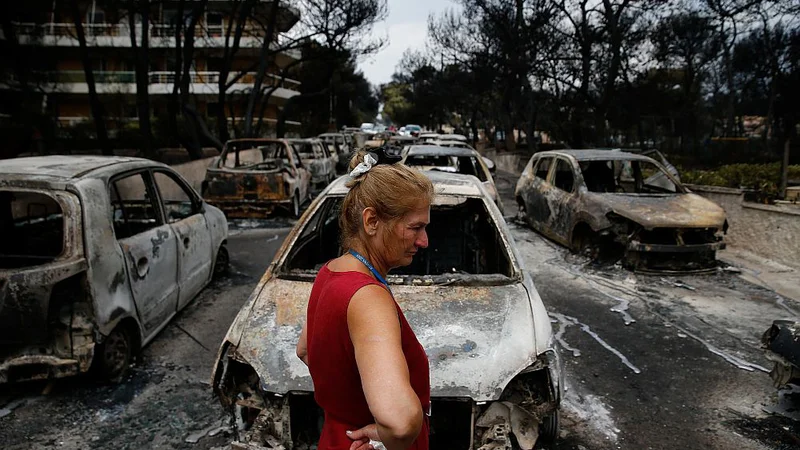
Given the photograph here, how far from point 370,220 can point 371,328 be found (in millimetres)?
328

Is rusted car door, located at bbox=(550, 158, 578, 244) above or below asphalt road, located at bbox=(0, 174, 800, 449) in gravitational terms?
above

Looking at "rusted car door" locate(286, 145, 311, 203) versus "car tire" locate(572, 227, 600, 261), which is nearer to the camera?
"car tire" locate(572, 227, 600, 261)

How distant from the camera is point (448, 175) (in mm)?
4957

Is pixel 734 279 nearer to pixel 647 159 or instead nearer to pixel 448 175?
pixel 647 159

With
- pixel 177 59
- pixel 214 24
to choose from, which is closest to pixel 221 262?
pixel 177 59

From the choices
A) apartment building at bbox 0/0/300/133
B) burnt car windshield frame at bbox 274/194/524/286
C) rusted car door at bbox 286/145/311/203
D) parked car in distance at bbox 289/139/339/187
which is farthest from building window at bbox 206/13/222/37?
burnt car windshield frame at bbox 274/194/524/286

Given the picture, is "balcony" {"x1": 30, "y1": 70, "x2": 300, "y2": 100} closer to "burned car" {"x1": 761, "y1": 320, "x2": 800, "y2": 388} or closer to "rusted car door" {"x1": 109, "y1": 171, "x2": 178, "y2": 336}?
"rusted car door" {"x1": 109, "y1": 171, "x2": 178, "y2": 336}

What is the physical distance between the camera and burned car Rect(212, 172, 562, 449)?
2580mm

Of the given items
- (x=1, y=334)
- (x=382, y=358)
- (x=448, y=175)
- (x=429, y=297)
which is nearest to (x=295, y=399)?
(x=429, y=297)

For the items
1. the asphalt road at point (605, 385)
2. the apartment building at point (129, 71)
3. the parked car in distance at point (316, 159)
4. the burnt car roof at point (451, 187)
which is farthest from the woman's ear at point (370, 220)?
the apartment building at point (129, 71)

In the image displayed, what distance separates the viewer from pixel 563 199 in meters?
8.76

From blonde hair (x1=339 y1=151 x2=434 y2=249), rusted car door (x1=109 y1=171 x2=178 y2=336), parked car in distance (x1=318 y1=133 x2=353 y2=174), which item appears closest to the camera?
blonde hair (x1=339 y1=151 x2=434 y2=249)

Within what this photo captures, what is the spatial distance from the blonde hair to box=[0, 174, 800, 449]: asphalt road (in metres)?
2.43

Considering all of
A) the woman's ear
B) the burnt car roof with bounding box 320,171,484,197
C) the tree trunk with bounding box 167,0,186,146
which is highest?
the tree trunk with bounding box 167,0,186,146
